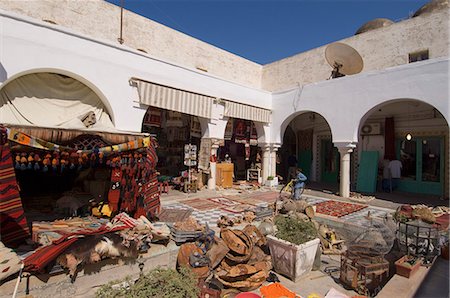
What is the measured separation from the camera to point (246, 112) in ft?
35.6

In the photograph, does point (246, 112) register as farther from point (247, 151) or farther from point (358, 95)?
point (358, 95)

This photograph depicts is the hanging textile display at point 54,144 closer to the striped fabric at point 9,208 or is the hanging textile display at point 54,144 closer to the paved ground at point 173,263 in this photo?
the striped fabric at point 9,208

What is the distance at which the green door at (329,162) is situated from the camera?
1354 cm

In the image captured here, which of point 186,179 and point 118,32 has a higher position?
point 118,32

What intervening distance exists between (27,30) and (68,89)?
5.02ft

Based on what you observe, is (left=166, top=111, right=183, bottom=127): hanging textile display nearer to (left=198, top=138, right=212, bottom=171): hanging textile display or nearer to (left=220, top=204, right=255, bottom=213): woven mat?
(left=198, top=138, right=212, bottom=171): hanging textile display

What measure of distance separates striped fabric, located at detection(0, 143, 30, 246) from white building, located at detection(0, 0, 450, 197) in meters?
1.21

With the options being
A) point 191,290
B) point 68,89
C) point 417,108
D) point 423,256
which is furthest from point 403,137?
point 68,89

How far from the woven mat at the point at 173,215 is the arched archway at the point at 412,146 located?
8667mm

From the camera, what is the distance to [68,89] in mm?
6613

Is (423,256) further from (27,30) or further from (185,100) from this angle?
(27,30)

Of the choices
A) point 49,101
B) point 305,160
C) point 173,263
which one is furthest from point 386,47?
point 49,101

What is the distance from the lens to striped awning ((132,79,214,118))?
775 centimetres

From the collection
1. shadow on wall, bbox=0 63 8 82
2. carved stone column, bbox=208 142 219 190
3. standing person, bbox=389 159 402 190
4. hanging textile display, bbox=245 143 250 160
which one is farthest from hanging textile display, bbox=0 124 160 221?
standing person, bbox=389 159 402 190
